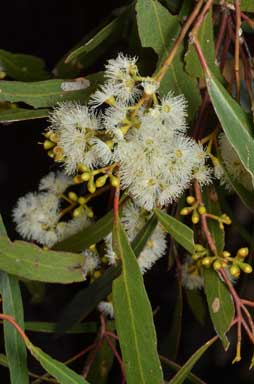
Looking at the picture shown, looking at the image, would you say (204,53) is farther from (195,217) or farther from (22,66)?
(22,66)

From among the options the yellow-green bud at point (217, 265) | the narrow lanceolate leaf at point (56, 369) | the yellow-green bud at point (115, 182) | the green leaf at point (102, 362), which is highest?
the yellow-green bud at point (115, 182)

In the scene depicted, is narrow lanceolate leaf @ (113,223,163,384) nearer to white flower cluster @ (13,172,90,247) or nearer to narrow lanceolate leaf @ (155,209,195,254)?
narrow lanceolate leaf @ (155,209,195,254)

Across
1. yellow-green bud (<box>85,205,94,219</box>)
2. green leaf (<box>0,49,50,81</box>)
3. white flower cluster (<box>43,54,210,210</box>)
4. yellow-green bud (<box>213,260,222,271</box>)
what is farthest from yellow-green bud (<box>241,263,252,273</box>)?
green leaf (<box>0,49,50,81</box>)

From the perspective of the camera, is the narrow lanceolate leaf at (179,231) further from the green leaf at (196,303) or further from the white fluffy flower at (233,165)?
the green leaf at (196,303)

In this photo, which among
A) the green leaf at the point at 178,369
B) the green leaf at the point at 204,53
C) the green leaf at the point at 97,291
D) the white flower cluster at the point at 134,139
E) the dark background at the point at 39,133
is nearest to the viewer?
the white flower cluster at the point at 134,139

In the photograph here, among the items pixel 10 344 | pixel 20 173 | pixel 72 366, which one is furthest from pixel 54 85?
pixel 72 366

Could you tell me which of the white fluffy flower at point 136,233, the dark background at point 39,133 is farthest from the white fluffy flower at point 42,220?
the dark background at point 39,133

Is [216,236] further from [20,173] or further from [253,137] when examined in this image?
[20,173]
